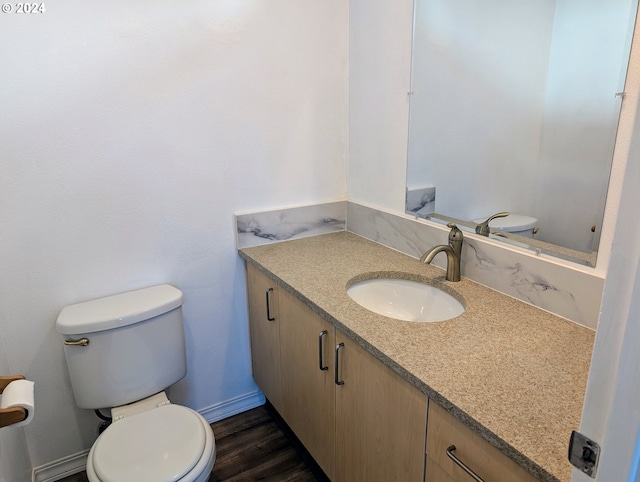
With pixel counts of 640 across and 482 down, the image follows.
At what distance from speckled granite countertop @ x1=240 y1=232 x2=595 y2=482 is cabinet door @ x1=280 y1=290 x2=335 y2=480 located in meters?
0.09

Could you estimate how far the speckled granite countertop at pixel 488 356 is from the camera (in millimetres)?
850

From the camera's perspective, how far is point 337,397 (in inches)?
56.6

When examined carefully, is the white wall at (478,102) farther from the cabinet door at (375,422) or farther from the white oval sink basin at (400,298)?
the cabinet door at (375,422)

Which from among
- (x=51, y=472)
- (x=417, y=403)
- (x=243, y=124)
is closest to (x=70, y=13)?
(x=243, y=124)

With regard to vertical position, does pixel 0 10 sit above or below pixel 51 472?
above

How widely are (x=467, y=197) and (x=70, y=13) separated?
1514 millimetres

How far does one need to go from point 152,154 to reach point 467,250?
1238mm

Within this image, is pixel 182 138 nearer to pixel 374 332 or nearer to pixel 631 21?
pixel 374 332

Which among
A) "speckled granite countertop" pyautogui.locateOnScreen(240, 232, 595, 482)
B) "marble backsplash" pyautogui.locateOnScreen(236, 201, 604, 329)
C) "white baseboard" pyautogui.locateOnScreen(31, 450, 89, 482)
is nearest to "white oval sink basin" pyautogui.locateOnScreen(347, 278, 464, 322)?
"speckled granite countertop" pyautogui.locateOnScreen(240, 232, 595, 482)

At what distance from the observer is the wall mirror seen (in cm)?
117

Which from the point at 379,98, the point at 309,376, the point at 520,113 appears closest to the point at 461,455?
the point at 309,376

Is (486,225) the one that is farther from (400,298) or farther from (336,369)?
(336,369)

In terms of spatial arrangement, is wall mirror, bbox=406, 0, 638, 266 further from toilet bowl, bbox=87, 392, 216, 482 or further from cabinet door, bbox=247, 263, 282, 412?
toilet bowl, bbox=87, 392, 216, 482

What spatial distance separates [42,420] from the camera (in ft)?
5.67
